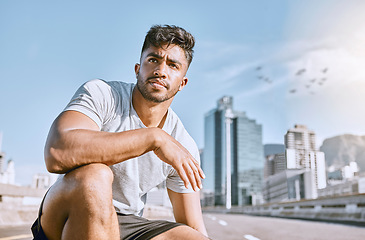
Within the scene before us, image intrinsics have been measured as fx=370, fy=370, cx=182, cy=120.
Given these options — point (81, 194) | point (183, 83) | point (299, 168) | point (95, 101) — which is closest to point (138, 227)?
point (81, 194)

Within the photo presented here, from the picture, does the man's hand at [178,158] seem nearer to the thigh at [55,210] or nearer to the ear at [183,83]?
the thigh at [55,210]

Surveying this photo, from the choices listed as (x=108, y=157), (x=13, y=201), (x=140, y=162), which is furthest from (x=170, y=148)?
(x=13, y=201)

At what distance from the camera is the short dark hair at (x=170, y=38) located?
8.14ft

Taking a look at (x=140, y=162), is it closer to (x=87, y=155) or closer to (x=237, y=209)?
(x=87, y=155)

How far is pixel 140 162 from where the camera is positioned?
7.73 feet

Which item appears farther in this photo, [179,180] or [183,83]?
[183,83]

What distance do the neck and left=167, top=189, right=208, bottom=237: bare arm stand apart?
1.84 feet

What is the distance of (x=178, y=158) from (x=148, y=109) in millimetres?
611

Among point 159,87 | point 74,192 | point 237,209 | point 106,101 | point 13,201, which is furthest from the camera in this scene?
point 237,209

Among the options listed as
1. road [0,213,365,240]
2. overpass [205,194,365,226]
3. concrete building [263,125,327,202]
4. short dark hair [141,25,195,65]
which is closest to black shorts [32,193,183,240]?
short dark hair [141,25,195,65]

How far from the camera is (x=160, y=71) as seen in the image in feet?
7.93

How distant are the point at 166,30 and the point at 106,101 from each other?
2.22ft

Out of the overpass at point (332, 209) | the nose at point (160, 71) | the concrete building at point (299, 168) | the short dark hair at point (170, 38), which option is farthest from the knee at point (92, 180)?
the overpass at point (332, 209)

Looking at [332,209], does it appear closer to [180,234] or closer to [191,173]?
[180,234]
